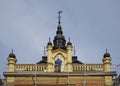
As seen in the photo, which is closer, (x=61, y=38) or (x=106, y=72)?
(x=106, y=72)

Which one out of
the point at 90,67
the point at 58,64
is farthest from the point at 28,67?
the point at 90,67

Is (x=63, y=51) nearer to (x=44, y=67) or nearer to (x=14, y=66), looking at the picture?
(x=44, y=67)

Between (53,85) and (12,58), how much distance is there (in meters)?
4.54

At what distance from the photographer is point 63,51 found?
3011 centimetres

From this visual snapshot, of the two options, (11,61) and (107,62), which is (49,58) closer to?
(11,61)

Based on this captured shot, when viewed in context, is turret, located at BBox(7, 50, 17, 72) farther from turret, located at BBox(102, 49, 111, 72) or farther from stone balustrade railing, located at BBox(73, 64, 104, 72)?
turret, located at BBox(102, 49, 111, 72)

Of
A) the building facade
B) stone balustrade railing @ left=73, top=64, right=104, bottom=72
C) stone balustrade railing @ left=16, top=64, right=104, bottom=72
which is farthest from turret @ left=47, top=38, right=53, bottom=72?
stone balustrade railing @ left=73, top=64, right=104, bottom=72

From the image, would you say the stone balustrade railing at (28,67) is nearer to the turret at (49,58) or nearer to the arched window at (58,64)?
the turret at (49,58)

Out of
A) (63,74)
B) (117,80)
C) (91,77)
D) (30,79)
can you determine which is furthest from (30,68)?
(117,80)

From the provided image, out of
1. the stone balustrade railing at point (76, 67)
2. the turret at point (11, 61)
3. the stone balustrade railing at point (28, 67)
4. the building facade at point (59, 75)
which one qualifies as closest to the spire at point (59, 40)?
the stone balustrade railing at point (76, 67)

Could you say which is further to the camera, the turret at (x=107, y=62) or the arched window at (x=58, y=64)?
the arched window at (x=58, y=64)

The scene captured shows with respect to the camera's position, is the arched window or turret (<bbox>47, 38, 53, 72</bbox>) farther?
the arched window

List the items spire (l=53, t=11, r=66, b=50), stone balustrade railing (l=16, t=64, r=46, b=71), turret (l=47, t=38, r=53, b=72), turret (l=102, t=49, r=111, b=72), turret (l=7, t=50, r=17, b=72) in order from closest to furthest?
turret (l=102, t=49, r=111, b=72)
turret (l=7, t=50, r=17, b=72)
stone balustrade railing (l=16, t=64, r=46, b=71)
turret (l=47, t=38, r=53, b=72)
spire (l=53, t=11, r=66, b=50)

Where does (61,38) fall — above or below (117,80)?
above
